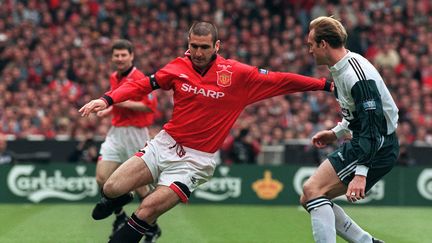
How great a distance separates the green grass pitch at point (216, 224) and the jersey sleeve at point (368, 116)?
4113mm

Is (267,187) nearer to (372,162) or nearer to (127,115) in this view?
(127,115)

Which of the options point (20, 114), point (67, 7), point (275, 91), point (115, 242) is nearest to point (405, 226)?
point (275, 91)

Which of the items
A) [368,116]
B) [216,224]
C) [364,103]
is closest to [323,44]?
[364,103]

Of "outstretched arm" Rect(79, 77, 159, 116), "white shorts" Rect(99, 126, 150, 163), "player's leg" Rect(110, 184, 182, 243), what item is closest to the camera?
"player's leg" Rect(110, 184, 182, 243)

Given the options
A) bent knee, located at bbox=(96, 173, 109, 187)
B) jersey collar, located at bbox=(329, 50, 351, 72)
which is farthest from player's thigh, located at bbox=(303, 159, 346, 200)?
bent knee, located at bbox=(96, 173, 109, 187)

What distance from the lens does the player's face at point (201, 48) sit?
30.7ft

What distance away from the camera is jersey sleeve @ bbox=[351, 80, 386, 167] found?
854 cm

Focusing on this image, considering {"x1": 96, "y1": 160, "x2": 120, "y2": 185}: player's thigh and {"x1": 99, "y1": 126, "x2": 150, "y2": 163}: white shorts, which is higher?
{"x1": 99, "y1": 126, "x2": 150, "y2": 163}: white shorts

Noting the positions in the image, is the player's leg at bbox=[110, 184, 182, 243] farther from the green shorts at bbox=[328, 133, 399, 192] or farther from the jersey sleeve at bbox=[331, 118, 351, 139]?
the jersey sleeve at bbox=[331, 118, 351, 139]

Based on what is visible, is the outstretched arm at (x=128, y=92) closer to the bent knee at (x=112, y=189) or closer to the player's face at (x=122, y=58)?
the bent knee at (x=112, y=189)

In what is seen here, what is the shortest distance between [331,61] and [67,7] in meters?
17.3

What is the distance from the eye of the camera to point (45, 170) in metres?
18.7

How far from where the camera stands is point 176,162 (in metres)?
9.51

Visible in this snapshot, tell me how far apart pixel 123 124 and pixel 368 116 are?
492 cm
